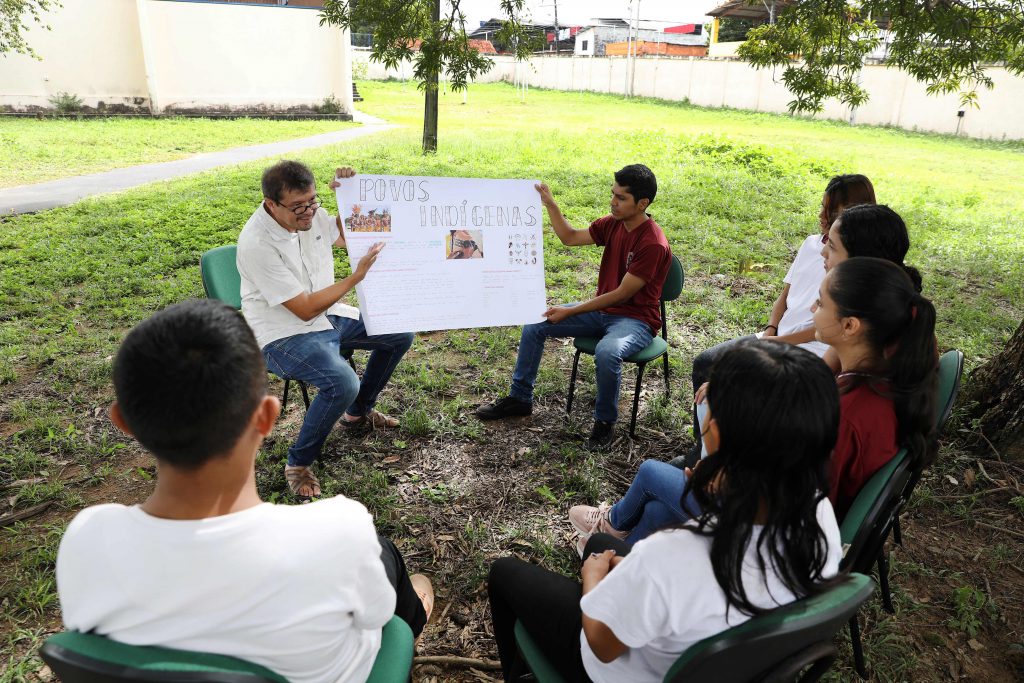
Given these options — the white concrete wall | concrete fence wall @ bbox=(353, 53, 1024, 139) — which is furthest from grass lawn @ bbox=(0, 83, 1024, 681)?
the white concrete wall

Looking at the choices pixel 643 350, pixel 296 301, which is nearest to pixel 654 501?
pixel 643 350

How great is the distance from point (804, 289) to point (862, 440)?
64.7 inches

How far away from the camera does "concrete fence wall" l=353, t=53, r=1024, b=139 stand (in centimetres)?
2112

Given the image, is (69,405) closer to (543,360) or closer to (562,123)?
(543,360)

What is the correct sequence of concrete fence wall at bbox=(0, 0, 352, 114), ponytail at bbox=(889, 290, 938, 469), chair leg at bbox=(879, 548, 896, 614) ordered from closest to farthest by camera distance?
ponytail at bbox=(889, 290, 938, 469), chair leg at bbox=(879, 548, 896, 614), concrete fence wall at bbox=(0, 0, 352, 114)

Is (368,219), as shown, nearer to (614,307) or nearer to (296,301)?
(296,301)

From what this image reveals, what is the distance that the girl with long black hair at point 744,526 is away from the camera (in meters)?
1.33

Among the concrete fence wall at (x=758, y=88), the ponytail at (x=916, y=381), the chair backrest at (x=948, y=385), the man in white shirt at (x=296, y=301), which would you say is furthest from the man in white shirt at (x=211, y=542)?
the concrete fence wall at (x=758, y=88)

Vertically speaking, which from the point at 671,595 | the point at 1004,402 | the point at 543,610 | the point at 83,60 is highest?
the point at 83,60

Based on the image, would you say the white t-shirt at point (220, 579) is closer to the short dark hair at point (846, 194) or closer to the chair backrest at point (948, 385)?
the chair backrest at point (948, 385)

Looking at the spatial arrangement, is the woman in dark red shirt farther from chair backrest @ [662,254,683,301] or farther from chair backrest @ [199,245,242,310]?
chair backrest @ [199,245,242,310]

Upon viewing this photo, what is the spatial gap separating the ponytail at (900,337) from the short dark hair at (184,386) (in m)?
1.88

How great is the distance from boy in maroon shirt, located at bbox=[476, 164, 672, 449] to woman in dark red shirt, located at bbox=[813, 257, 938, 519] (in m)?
1.55

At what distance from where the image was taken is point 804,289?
11.3ft
